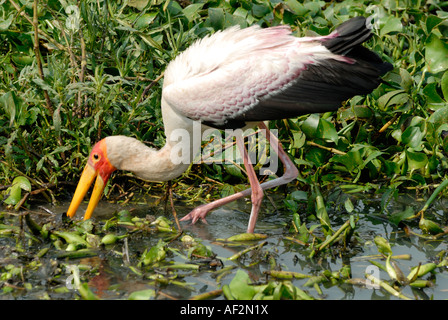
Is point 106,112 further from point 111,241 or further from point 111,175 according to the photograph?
point 111,241

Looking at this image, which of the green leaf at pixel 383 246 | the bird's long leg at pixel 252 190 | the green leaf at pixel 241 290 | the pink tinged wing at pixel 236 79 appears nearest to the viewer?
the green leaf at pixel 241 290

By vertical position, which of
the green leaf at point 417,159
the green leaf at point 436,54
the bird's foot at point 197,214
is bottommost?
the bird's foot at point 197,214

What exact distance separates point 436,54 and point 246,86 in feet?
6.39

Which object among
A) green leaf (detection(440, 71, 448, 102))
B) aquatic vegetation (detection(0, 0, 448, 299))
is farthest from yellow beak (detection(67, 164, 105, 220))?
green leaf (detection(440, 71, 448, 102))

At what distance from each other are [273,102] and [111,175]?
1.57 meters

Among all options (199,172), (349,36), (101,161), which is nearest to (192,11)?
(199,172)

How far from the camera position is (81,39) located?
18.4 feet

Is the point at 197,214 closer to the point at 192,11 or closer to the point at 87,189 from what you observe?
the point at 87,189

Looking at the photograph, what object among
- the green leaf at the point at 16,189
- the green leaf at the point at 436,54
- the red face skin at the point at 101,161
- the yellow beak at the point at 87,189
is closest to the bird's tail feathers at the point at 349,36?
the green leaf at the point at 436,54

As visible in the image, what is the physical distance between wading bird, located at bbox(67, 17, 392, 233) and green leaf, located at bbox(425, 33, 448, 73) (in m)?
1.16

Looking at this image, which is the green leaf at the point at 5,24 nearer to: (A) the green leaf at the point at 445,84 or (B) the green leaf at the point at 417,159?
(B) the green leaf at the point at 417,159

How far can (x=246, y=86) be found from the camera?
4840mm

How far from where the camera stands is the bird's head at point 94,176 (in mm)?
5055
